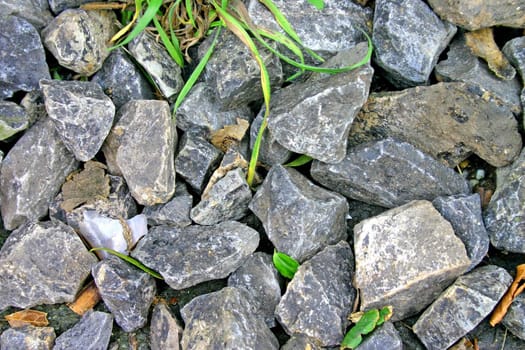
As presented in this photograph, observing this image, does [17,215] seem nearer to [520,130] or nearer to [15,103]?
[15,103]

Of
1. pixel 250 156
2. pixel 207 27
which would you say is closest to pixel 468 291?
pixel 250 156

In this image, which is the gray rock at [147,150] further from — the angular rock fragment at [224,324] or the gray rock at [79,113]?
the angular rock fragment at [224,324]

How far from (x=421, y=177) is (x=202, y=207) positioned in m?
0.76

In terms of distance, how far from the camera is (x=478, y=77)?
215cm

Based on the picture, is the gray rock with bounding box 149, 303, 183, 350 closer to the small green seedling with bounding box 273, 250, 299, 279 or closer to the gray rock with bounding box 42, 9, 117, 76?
the small green seedling with bounding box 273, 250, 299, 279

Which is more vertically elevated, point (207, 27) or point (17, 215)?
point (207, 27)

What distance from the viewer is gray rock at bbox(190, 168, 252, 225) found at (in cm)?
216

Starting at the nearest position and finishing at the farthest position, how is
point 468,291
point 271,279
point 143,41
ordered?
point 468,291
point 271,279
point 143,41

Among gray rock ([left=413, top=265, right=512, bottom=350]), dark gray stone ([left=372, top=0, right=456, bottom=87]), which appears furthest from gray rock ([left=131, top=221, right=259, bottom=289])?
dark gray stone ([left=372, top=0, right=456, bottom=87])

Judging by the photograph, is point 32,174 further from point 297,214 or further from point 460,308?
point 460,308

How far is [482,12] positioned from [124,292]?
5.00 feet

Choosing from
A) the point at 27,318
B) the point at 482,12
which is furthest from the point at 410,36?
the point at 27,318

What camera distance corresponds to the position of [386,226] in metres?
2.06

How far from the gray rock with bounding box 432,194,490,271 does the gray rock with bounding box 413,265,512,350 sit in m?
0.08
